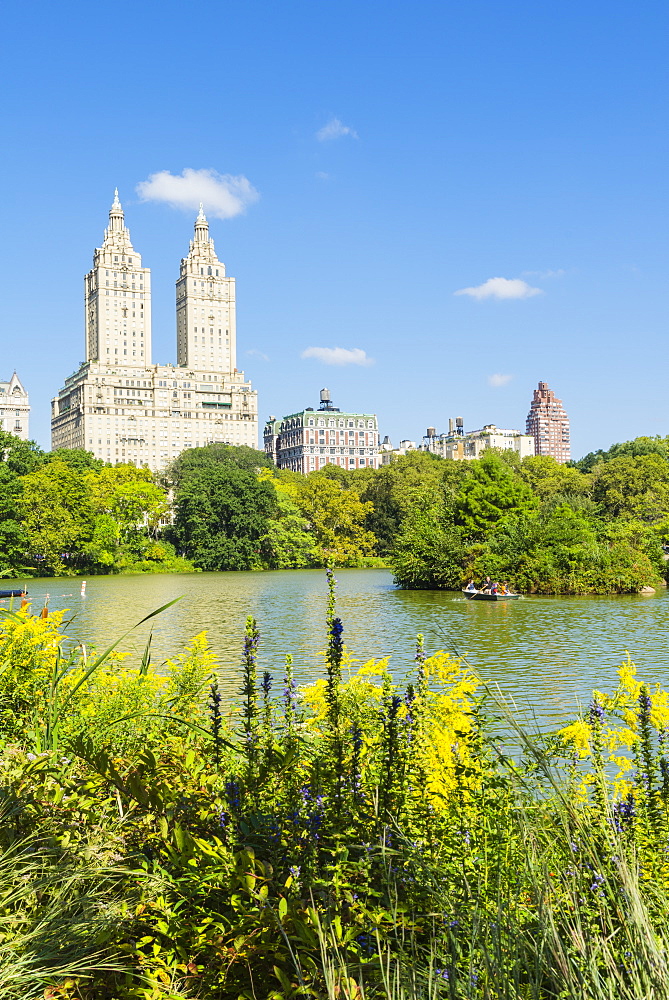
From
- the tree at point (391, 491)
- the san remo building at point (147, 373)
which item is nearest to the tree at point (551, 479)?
the tree at point (391, 491)

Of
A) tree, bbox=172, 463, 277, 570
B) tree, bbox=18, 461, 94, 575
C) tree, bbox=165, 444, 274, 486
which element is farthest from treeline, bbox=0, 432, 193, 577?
tree, bbox=165, 444, 274, 486

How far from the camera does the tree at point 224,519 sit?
58.6 m

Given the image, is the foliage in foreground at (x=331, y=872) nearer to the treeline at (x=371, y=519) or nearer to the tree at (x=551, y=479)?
the treeline at (x=371, y=519)

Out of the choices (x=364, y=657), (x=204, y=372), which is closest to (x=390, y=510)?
(x=364, y=657)

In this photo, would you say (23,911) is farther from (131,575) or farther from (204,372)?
(204,372)

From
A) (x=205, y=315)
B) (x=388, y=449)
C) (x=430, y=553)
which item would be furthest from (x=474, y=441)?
(x=430, y=553)

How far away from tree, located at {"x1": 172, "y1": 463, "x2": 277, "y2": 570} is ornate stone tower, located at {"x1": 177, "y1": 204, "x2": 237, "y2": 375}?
78334 mm

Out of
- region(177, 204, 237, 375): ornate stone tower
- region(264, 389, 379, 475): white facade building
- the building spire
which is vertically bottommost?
region(264, 389, 379, 475): white facade building

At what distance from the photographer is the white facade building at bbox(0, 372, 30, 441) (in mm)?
148125

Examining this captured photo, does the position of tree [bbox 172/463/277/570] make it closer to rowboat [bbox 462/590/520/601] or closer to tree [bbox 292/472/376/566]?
tree [bbox 292/472/376/566]

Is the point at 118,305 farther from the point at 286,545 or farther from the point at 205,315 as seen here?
the point at 286,545

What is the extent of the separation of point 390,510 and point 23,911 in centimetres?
6568

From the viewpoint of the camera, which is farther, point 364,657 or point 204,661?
point 364,657

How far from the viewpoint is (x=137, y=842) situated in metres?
2.85
